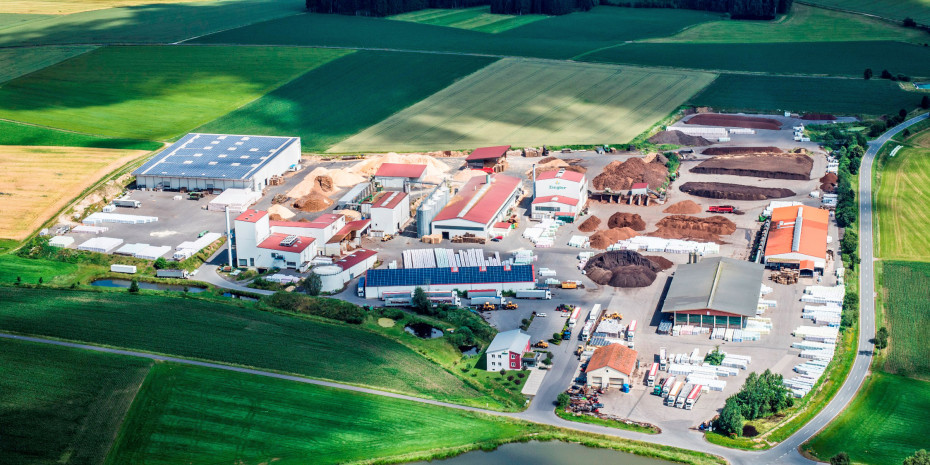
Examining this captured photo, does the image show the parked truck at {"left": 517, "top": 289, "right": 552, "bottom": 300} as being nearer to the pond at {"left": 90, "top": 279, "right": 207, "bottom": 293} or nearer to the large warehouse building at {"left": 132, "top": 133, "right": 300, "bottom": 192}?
the pond at {"left": 90, "top": 279, "right": 207, "bottom": 293}

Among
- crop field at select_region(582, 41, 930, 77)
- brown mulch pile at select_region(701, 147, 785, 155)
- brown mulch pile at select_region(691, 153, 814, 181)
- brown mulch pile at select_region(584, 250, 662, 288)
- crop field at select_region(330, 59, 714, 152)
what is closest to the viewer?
brown mulch pile at select_region(584, 250, 662, 288)

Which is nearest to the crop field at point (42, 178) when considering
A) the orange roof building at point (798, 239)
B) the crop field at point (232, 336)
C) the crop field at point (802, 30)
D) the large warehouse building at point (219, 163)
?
the large warehouse building at point (219, 163)

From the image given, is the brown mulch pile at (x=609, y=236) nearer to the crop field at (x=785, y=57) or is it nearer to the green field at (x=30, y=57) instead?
the crop field at (x=785, y=57)

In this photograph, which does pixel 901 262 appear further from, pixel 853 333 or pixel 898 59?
pixel 898 59

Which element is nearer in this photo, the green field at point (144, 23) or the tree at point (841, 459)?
the tree at point (841, 459)

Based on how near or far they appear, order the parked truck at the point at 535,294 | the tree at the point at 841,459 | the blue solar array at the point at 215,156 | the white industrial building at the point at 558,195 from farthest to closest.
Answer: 1. the blue solar array at the point at 215,156
2. the white industrial building at the point at 558,195
3. the parked truck at the point at 535,294
4. the tree at the point at 841,459

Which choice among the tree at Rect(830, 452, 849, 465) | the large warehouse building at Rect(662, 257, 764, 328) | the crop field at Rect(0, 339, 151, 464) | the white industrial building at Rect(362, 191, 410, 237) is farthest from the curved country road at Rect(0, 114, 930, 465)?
the white industrial building at Rect(362, 191, 410, 237)

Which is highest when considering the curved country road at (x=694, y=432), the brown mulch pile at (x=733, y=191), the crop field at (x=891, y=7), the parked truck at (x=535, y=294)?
the crop field at (x=891, y=7)

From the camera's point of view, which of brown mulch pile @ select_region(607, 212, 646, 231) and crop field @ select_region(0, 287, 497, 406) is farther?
brown mulch pile @ select_region(607, 212, 646, 231)
